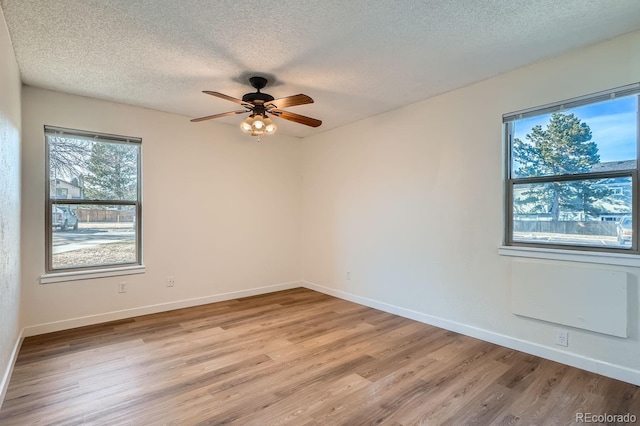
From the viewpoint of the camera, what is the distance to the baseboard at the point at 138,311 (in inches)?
134

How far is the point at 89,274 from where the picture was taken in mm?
3654

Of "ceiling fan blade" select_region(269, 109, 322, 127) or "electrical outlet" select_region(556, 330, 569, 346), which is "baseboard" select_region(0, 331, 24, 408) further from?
"electrical outlet" select_region(556, 330, 569, 346)

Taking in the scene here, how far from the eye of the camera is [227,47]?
255 cm

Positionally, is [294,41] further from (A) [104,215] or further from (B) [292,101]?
(A) [104,215]

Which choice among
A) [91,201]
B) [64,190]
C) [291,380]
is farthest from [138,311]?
[291,380]

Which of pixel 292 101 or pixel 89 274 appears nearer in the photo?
pixel 292 101

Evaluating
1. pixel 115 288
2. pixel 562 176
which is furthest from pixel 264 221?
pixel 562 176

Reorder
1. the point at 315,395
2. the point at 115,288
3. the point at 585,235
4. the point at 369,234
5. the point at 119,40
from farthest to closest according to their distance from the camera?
the point at 369,234 < the point at 115,288 < the point at 585,235 < the point at 119,40 < the point at 315,395

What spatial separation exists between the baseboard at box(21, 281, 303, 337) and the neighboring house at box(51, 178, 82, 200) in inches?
54.1

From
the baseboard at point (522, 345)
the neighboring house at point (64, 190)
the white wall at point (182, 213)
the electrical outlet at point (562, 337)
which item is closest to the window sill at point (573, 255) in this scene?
the electrical outlet at point (562, 337)

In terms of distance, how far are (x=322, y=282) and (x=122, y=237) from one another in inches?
115

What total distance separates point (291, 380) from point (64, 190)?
10.7ft

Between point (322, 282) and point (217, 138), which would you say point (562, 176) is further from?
point (217, 138)

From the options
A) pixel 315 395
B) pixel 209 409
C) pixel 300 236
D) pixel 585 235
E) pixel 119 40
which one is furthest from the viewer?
pixel 300 236
